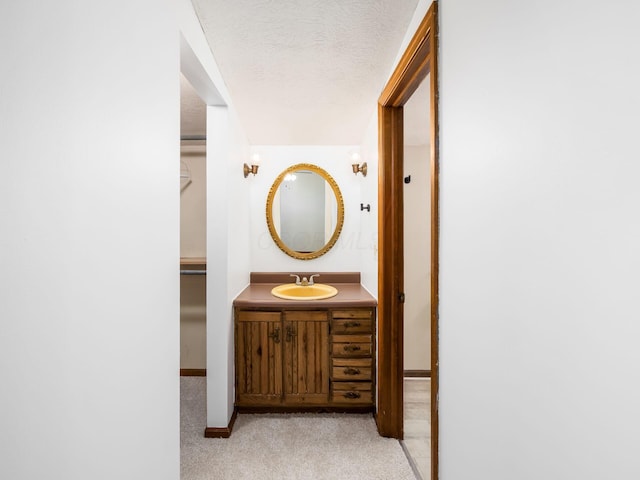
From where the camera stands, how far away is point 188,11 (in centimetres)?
140

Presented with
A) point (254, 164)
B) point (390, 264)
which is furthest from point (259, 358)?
point (254, 164)

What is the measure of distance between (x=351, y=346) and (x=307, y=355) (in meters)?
0.35

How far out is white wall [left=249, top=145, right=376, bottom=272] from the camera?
332 cm

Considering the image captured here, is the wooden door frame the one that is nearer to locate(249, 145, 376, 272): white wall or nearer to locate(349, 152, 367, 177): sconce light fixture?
locate(349, 152, 367, 177): sconce light fixture

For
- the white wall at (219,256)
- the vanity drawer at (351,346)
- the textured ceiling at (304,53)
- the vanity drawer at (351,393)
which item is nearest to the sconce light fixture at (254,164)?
the textured ceiling at (304,53)

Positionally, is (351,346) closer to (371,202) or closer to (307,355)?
(307,355)

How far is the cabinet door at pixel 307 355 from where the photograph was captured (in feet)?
8.33

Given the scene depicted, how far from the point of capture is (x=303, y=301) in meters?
2.54
